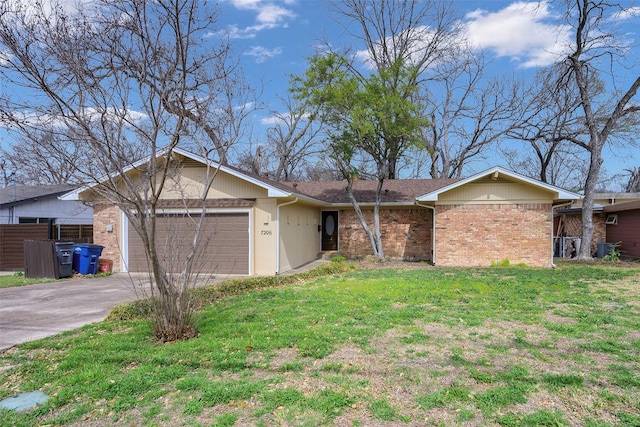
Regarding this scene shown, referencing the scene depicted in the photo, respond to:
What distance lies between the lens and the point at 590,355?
4453mm

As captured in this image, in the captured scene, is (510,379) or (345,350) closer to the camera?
(510,379)

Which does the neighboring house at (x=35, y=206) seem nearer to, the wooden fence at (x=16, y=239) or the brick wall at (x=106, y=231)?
the wooden fence at (x=16, y=239)

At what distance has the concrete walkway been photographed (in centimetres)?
578

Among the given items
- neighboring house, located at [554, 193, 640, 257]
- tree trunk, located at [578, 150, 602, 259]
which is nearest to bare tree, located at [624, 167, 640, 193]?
neighboring house, located at [554, 193, 640, 257]

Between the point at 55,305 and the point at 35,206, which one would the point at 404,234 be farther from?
the point at 35,206

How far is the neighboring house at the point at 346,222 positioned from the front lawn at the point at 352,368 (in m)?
4.98

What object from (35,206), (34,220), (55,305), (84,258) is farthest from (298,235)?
(34,220)

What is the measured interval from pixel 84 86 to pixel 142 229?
190 cm

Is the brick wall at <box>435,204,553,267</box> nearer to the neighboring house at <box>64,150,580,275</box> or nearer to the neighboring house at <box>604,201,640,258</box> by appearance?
the neighboring house at <box>64,150,580,275</box>

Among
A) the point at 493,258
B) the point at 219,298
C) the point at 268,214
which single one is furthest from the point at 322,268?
the point at 493,258

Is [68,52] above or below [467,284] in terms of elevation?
above

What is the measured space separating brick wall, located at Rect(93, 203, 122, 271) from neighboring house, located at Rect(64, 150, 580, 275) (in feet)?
0.11

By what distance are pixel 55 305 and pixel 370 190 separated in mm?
13051

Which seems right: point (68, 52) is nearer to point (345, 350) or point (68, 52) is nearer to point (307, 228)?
point (345, 350)
